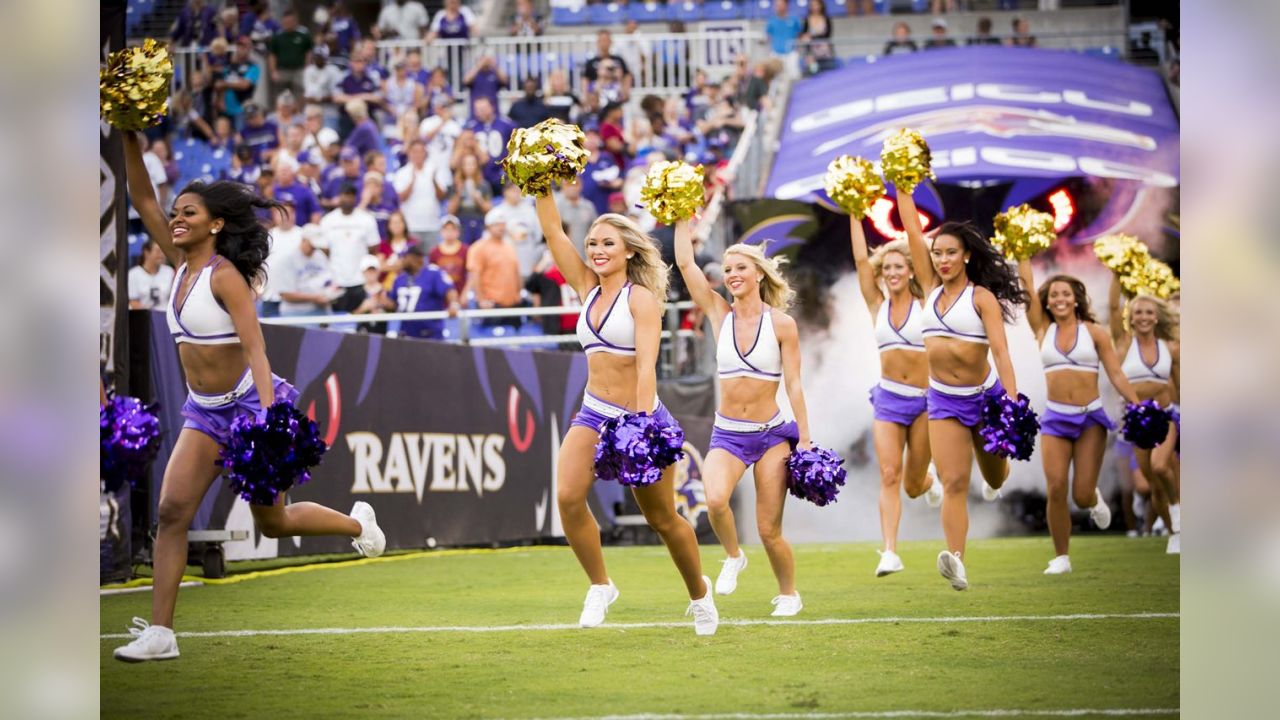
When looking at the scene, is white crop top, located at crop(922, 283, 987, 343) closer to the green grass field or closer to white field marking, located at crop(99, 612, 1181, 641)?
the green grass field

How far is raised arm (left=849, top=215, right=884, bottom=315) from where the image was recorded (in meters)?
8.84

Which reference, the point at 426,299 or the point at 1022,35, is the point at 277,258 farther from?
the point at 1022,35

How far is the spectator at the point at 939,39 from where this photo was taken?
19219mm

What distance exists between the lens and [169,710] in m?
5.08

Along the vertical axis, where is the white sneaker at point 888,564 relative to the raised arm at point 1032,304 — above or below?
below

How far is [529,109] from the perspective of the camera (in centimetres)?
1722

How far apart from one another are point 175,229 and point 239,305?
0.42 m

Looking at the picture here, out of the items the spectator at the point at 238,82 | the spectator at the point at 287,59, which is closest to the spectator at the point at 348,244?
the spectator at the point at 238,82

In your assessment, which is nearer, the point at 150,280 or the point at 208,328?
the point at 208,328

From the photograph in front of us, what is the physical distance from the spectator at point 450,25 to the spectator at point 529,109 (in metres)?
2.50

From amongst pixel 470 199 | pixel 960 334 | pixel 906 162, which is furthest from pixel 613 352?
pixel 470 199

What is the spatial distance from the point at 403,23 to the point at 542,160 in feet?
45.3

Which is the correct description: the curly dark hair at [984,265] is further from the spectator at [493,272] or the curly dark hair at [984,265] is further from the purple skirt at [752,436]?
the spectator at [493,272]
